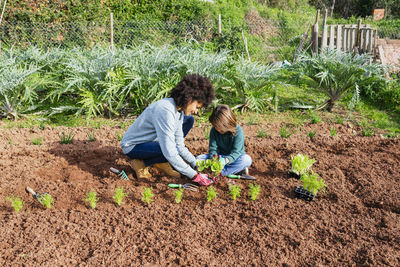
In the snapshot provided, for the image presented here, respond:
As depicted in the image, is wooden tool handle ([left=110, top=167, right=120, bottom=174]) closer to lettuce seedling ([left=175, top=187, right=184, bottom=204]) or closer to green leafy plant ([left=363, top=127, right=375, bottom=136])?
lettuce seedling ([left=175, top=187, right=184, bottom=204])

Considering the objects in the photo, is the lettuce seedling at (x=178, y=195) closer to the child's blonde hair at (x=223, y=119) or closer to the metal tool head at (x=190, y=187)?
the metal tool head at (x=190, y=187)

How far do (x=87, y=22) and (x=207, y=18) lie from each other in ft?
13.5

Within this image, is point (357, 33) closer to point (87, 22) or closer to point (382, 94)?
point (382, 94)

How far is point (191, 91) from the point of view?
2863mm

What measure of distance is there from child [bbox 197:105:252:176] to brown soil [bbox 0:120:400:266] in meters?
0.19

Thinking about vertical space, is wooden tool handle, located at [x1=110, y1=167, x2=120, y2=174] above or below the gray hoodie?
below

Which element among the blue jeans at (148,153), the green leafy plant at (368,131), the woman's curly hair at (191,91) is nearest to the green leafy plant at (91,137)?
the blue jeans at (148,153)

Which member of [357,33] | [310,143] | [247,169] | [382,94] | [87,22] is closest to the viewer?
[247,169]

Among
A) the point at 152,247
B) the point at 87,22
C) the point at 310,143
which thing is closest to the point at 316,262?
the point at 152,247

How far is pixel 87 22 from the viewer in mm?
9516

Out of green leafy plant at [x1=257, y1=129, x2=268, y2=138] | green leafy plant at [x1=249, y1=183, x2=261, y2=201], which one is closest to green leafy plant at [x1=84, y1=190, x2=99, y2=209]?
green leafy plant at [x1=249, y1=183, x2=261, y2=201]

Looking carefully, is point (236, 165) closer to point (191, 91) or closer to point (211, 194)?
point (211, 194)

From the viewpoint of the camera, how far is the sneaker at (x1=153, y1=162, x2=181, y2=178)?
11.1 ft

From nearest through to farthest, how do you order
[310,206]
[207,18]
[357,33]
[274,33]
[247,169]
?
1. [310,206]
2. [247,169]
3. [357,33]
4. [207,18]
5. [274,33]
